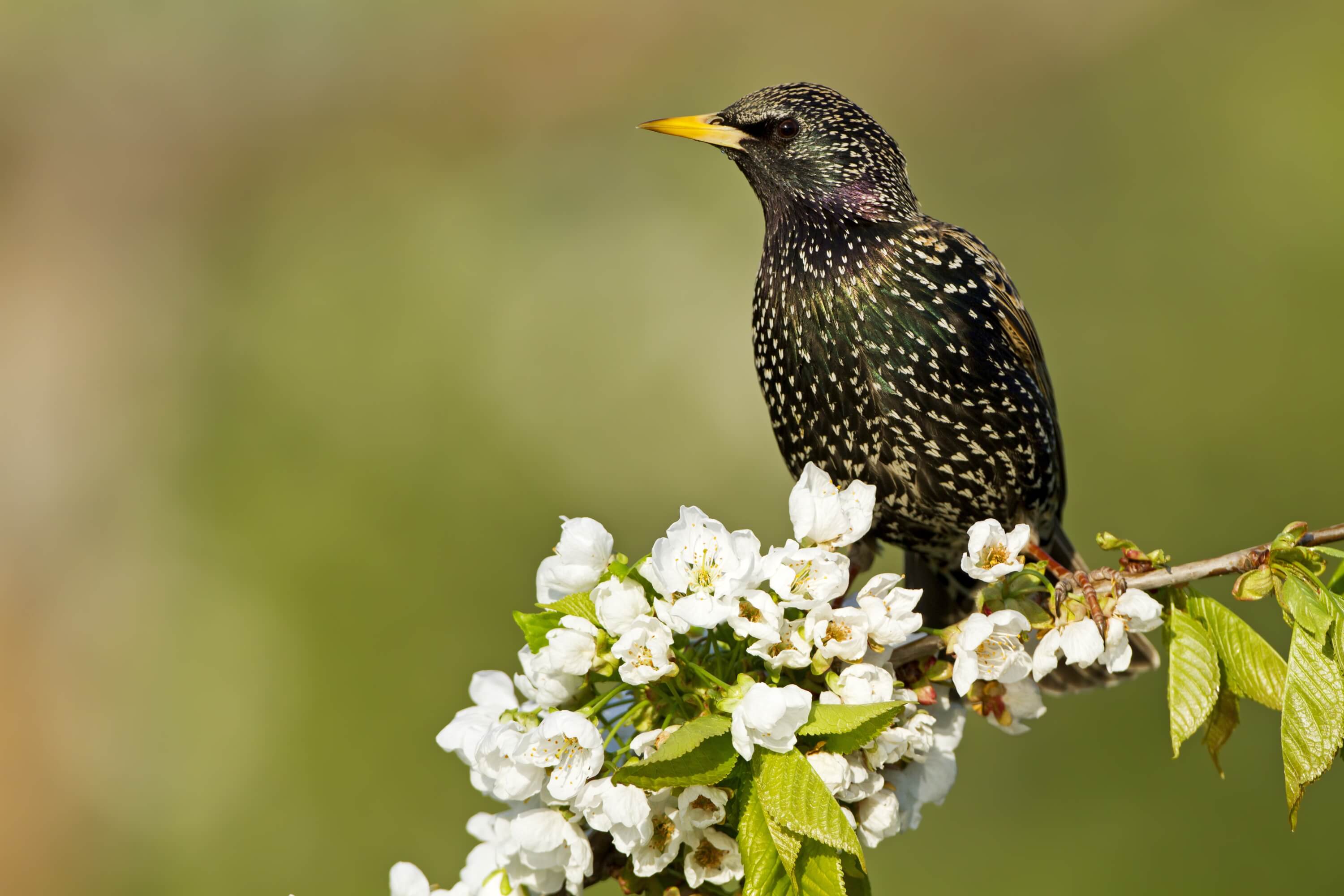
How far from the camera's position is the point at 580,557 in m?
1.66

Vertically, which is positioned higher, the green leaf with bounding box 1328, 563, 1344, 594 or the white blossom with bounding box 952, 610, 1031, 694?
the green leaf with bounding box 1328, 563, 1344, 594

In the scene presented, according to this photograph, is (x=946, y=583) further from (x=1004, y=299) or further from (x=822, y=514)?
(x=822, y=514)

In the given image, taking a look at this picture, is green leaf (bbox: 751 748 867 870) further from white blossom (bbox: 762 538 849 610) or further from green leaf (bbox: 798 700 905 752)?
white blossom (bbox: 762 538 849 610)

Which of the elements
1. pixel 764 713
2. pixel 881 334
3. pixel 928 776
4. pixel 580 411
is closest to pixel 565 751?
pixel 764 713

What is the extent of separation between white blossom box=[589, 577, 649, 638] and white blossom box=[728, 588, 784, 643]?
0.13 m

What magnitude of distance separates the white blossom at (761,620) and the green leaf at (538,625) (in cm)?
28

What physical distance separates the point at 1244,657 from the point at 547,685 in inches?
42.6

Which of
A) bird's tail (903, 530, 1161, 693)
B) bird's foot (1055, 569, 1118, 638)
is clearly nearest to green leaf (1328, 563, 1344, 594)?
bird's foot (1055, 569, 1118, 638)

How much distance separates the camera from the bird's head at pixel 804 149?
2857 mm

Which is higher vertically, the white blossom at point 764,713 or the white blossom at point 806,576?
the white blossom at point 806,576

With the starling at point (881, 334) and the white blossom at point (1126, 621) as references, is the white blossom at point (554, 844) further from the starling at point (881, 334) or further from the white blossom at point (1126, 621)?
the starling at point (881, 334)

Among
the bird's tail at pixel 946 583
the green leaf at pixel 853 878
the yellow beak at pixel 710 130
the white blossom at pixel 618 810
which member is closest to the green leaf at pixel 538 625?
the white blossom at pixel 618 810

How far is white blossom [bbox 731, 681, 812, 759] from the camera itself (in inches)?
59.5

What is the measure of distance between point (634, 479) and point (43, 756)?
15.1 feet
